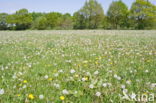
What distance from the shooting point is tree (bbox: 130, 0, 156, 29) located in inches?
1879

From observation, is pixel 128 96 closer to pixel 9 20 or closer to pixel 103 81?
pixel 103 81

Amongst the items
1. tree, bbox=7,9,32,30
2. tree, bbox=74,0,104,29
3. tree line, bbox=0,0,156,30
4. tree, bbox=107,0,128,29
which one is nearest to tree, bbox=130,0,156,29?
tree line, bbox=0,0,156,30

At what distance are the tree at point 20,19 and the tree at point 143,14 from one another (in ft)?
131

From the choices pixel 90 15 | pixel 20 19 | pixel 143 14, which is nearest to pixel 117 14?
pixel 143 14

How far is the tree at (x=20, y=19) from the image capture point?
203 ft

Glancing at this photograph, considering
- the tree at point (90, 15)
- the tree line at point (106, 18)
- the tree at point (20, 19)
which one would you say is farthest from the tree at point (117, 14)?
the tree at point (20, 19)

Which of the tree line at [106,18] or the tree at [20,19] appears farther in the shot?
the tree at [20,19]

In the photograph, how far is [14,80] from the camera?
3164 millimetres

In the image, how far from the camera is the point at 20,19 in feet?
204

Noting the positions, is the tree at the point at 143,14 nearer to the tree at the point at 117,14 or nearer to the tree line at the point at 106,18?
the tree line at the point at 106,18

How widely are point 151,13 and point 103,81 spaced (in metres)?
52.1

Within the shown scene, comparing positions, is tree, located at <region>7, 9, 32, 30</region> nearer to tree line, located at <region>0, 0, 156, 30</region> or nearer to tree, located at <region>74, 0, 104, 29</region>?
tree line, located at <region>0, 0, 156, 30</region>

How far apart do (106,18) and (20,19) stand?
34493 mm

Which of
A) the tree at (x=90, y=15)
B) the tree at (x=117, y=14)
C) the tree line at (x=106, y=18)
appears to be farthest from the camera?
the tree at (x=90, y=15)
